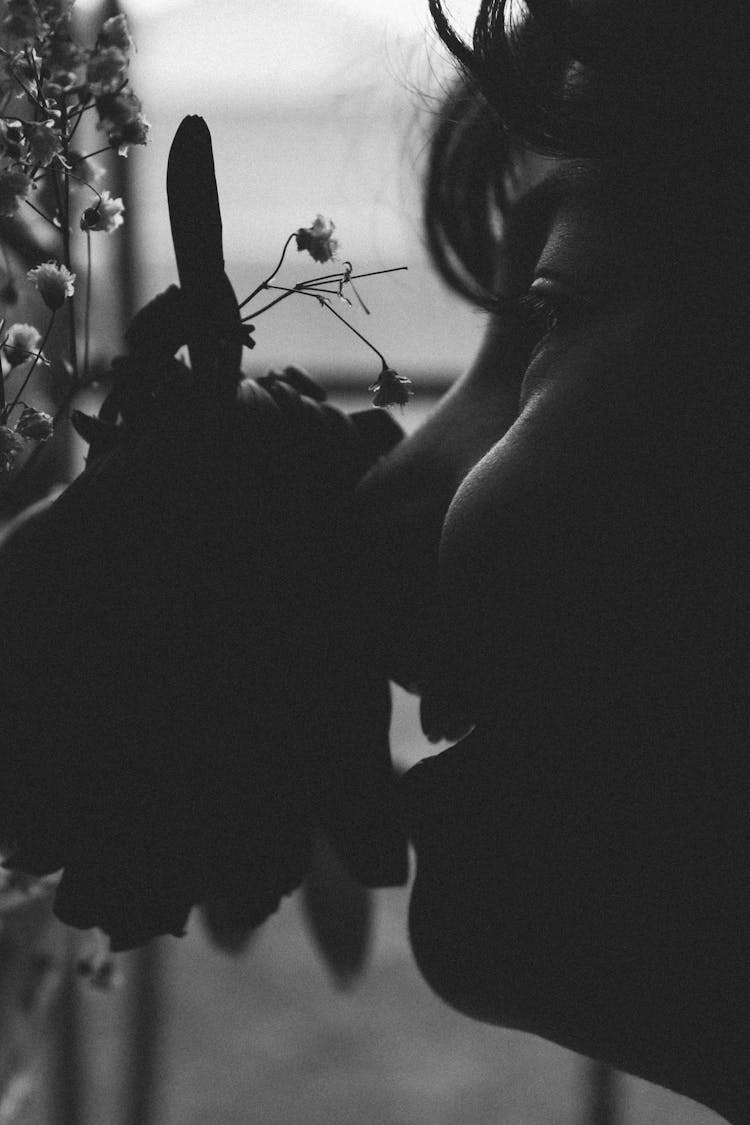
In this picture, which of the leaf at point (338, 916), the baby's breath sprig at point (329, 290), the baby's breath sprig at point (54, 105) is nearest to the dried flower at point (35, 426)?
the baby's breath sprig at point (54, 105)

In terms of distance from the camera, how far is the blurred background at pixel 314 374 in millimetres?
920

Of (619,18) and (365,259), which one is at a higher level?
(619,18)

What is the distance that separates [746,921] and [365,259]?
0.68 m

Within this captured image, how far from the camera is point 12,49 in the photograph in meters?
0.53

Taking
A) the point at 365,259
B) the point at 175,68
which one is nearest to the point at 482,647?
the point at 365,259

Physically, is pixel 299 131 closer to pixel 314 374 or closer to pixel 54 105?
pixel 314 374

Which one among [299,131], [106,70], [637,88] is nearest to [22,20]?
[106,70]

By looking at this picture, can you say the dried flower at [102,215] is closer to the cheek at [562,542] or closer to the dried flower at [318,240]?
the dried flower at [318,240]

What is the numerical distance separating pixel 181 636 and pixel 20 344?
0.17 meters

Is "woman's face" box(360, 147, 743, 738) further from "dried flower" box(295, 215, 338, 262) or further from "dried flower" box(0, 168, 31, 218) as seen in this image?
"dried flower" box(0, 168, 31, 218)

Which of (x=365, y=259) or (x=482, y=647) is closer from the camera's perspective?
(x=482, y=647)

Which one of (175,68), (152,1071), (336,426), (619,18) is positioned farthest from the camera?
(152,1071)

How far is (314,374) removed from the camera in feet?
3.90

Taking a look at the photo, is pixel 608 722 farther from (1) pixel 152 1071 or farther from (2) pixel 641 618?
(1) pixel 152 1071
